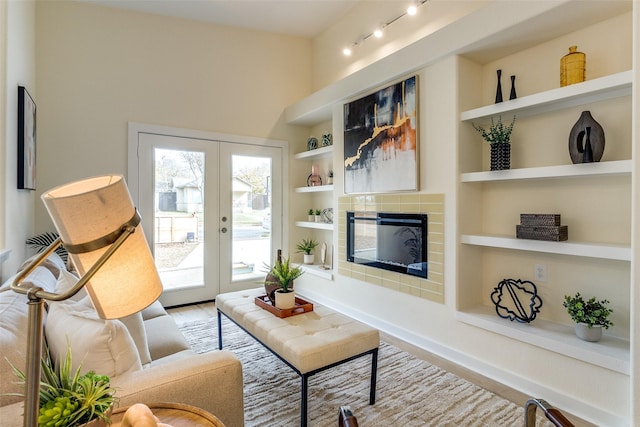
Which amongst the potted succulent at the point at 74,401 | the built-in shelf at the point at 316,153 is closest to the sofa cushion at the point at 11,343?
the potted succulent at the point at 74,401

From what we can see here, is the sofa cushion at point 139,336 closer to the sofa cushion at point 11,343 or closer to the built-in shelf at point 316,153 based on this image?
the sofa cushion at point 11,343

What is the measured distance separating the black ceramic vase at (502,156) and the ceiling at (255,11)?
2.72 m

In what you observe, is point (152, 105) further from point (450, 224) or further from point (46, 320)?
point (450, 224)

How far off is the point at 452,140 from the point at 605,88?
3.16 ft

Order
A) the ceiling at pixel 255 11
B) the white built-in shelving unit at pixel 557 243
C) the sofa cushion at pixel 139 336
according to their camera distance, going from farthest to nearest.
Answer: the ceiling at pixel 255 11 < the white built-in shelving unit at pixel 557 243 < the sofa cushion at pixel 139 336

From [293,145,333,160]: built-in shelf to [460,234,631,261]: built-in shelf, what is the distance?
6.91 feet

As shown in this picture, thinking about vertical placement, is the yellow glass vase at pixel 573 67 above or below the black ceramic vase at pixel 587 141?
above

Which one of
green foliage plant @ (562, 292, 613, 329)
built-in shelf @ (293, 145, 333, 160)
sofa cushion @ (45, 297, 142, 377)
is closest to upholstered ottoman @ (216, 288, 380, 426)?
sofa cushion @ (45, 297, 142, 377)

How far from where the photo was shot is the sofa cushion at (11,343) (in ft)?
3.30

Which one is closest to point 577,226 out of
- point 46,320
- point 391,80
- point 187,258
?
point 391,80

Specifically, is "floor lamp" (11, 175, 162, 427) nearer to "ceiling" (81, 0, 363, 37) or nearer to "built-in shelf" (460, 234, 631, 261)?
"built-in shelf" (460, 234, 631, 261)

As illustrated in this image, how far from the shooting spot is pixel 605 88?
1.90m

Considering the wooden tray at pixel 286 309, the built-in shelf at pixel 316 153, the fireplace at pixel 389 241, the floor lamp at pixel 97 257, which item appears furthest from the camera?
→ the built-in shelf at pixel 316 153

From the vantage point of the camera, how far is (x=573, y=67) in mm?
2119
